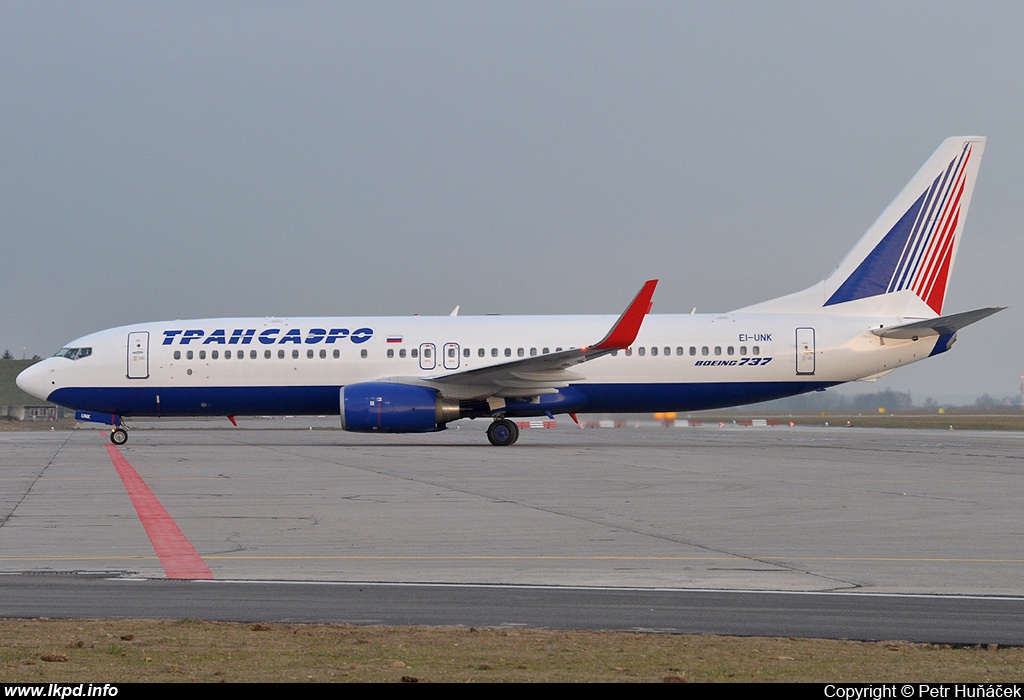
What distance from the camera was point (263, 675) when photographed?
567 centimetres

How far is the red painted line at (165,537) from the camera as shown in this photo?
9.58 metres

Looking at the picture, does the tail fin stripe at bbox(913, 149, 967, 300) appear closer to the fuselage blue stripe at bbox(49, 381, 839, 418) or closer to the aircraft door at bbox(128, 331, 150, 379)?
the fuselage blue stripe at bbox(49, 381, 839, 418)

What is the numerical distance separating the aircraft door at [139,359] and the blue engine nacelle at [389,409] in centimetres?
672

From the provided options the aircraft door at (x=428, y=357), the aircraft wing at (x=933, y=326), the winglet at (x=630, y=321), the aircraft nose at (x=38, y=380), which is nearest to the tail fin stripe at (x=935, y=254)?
the aircraft wing at (x=933, y=326)

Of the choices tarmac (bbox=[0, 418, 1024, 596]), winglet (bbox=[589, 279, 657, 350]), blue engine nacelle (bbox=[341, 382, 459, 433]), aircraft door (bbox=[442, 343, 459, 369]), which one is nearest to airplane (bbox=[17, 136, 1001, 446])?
aircraft door (bbox=[442, 343, 459, 369])

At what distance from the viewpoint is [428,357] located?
31578mm

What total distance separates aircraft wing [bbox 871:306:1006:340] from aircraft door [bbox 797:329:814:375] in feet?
6.30

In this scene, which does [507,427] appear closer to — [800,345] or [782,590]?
[800,345]

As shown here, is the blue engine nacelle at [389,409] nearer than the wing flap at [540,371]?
No

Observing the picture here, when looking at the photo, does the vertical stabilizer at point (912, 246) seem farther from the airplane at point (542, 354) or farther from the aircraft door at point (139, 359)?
the aircraft door at point (139, 359)

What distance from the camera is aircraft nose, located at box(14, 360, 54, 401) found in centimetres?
3259

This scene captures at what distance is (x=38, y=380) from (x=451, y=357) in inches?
502
